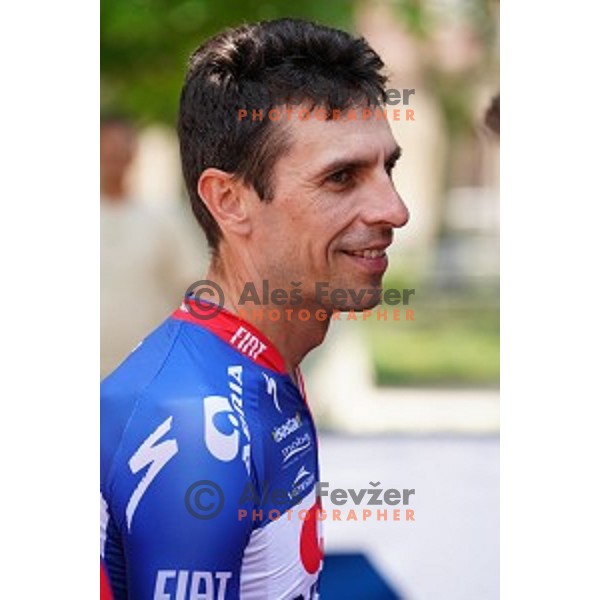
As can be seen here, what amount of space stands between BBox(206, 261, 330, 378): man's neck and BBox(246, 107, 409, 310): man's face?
3 cm

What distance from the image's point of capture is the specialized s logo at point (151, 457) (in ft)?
4.64

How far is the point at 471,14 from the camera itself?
73.3 inches

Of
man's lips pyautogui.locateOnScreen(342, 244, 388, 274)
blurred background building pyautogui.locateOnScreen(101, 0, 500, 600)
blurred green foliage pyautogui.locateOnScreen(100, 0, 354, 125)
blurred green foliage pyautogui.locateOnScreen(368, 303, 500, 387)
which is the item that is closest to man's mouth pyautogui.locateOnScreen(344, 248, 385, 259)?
man's lips pyautogui.locateOnScreen(342, 244, 388, 274)

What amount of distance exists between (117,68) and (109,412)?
1.30 metres

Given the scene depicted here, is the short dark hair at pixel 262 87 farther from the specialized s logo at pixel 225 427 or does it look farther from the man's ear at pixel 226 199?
the specialized s logo at pixel 225 427

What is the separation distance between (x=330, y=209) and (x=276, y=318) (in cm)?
16

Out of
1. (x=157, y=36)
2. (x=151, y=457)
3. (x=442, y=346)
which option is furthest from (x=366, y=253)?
(x=157, y=36)

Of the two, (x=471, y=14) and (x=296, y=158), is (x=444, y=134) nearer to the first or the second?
(x=471, y=14)

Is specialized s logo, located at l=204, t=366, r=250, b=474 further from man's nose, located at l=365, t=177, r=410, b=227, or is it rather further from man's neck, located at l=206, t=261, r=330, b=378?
man's nose, located at l=365, t=177, r=410, b=227

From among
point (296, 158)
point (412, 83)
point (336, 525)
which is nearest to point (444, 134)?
point (412, 83)

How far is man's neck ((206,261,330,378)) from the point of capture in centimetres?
153

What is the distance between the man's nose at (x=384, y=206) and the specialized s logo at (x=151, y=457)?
14.2 inches
